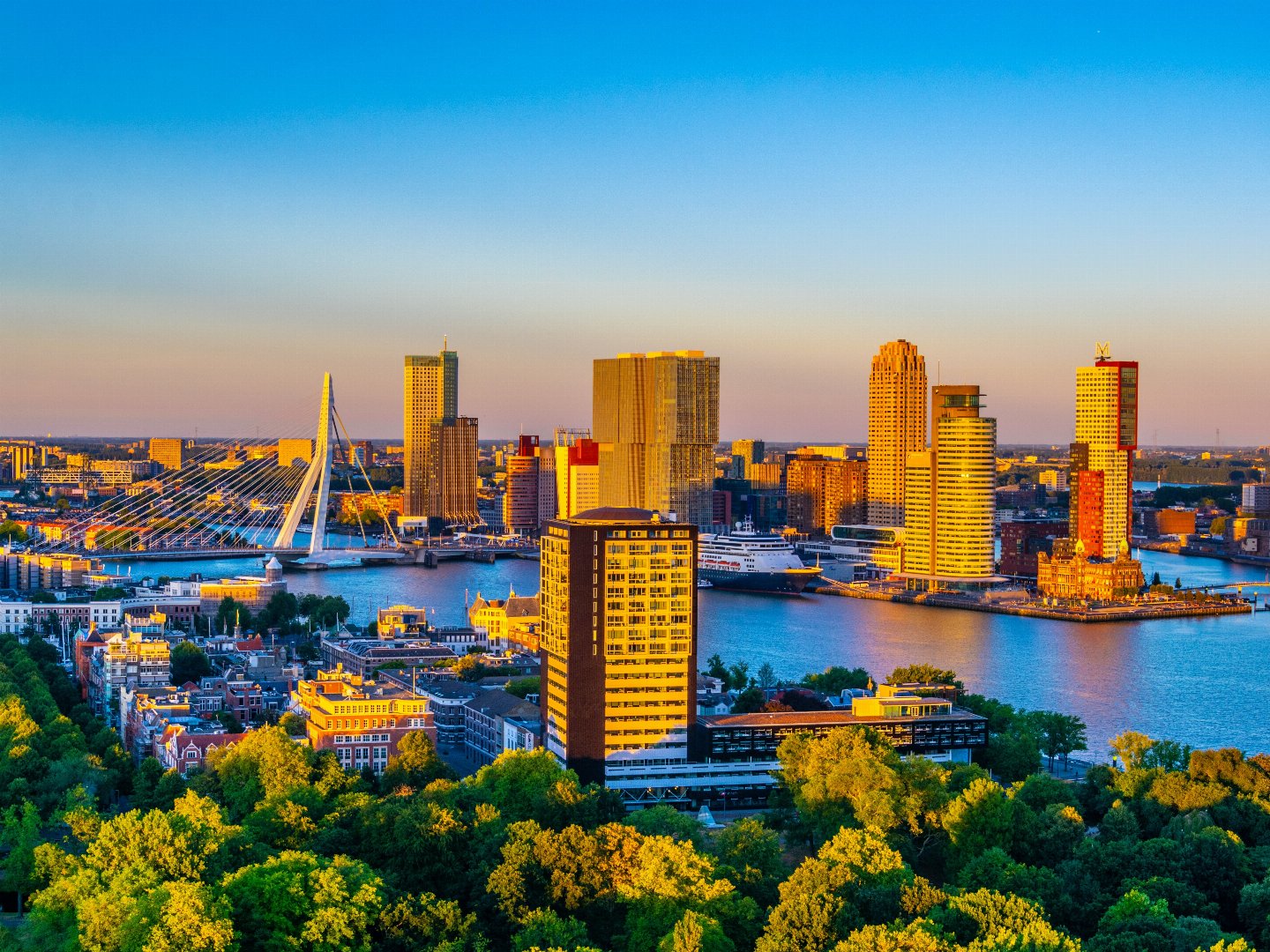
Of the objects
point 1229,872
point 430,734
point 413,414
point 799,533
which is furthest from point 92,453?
point 1229,872

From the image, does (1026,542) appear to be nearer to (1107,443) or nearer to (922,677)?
(1107,443)

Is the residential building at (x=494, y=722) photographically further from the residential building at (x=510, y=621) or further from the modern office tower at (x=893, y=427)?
the modern office tower at (x=893, y=427)

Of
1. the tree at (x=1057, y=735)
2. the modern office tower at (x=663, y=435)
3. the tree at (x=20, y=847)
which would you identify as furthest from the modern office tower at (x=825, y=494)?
the tree at (x=20, y=847)

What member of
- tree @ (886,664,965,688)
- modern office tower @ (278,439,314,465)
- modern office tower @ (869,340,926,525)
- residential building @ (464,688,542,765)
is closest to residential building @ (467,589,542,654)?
residential building @ (464,688,542,765)

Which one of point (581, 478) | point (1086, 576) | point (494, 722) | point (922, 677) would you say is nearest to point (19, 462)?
point (581, 478)

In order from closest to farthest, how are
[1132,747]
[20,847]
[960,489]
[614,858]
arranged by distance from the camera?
[614,858] → [20,847] → [1132,747] → [960,489]

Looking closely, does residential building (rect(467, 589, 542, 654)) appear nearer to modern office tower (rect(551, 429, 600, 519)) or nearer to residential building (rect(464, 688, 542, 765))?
residential building (rect(464, 688, 542, 765))
